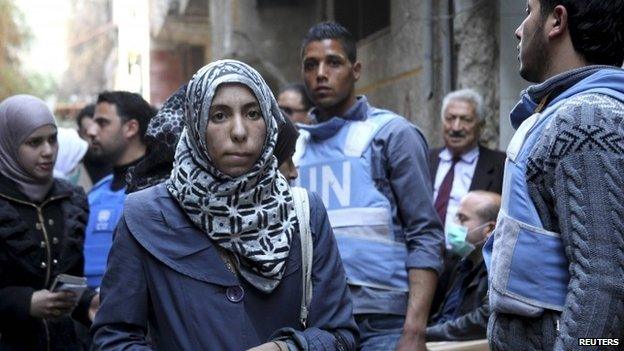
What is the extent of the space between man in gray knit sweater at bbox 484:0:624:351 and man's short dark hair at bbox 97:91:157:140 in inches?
138

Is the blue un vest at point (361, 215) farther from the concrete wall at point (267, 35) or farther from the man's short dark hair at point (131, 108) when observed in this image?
the concrete wall at point (267, 35)

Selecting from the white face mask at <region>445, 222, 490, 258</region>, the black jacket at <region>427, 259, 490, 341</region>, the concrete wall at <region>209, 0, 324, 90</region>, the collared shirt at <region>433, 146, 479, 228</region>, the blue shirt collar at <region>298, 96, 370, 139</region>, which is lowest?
the black jacket at <region>427, 259, 490, 341</region>

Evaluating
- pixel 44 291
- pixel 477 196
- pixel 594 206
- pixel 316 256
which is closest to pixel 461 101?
pixel 477 196

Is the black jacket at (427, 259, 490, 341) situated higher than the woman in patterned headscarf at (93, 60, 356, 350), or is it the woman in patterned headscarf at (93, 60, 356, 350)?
the woman in patterned headscarf at (93, 60, 356, 350)

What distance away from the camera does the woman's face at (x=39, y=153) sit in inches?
195

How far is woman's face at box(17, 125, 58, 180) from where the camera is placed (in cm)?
496

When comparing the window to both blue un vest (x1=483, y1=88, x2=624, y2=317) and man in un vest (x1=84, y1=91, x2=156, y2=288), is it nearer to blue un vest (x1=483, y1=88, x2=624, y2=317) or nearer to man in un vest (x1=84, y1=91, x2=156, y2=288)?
man in un vest (x1=84, y1=91, x2=156, y2=288)

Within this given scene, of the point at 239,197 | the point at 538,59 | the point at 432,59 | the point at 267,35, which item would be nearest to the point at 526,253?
the point at 538,59

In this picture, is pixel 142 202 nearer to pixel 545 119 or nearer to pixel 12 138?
pixel 545 119

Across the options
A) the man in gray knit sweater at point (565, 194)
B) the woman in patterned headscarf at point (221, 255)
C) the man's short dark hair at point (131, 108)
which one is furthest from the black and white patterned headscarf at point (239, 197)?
the man's short dark hair at point (131, 108)

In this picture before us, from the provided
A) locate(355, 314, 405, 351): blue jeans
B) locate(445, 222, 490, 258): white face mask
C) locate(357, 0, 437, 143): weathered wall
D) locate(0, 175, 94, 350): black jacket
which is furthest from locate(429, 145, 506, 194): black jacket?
locate(0, 175, 94, 350): black jacket

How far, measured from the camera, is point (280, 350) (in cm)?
282

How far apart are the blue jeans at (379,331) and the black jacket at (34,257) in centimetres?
142

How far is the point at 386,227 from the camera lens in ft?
14.2
